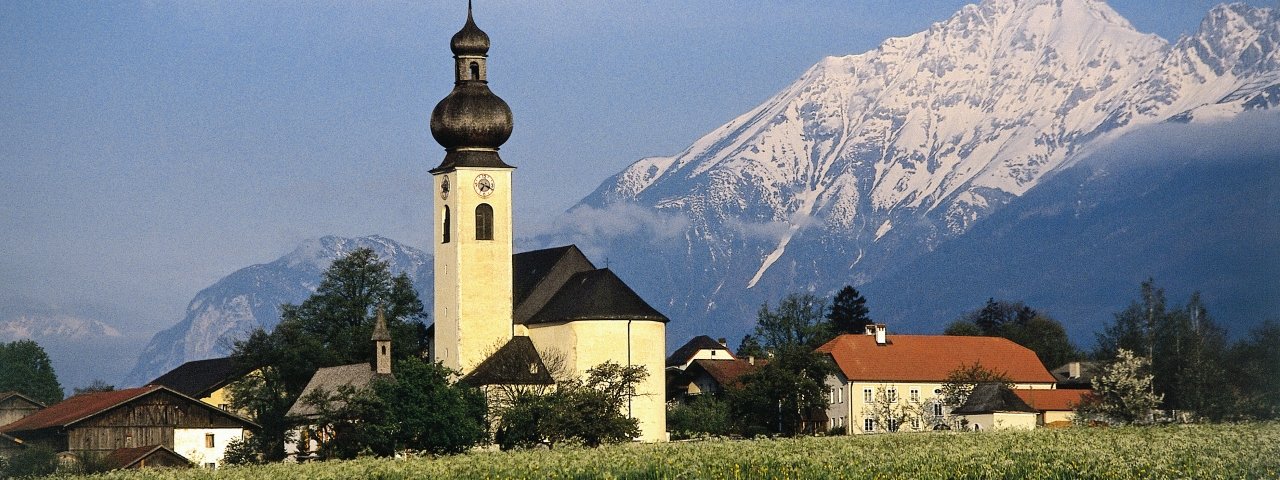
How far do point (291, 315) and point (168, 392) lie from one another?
1623 cm

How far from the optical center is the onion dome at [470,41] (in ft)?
243

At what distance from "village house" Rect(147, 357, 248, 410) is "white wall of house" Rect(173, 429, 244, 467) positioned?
40.5 feet

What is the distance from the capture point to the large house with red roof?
306 feet

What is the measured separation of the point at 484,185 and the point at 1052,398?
30418 millimetres

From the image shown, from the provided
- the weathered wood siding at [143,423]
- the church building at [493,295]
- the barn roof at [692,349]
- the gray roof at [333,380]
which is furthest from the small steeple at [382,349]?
the barn roof at [692,349]

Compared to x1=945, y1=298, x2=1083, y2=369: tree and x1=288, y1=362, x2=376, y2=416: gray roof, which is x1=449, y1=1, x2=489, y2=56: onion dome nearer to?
x1=288, y1=362, x2=376, y2=416: gray roof

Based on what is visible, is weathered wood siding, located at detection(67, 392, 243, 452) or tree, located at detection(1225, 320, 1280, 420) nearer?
weathered wood siding, located at detection(67, 392, 243, 452)

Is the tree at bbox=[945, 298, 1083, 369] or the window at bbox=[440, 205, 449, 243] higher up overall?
the window at bbox=[440, 205, 449, 243]

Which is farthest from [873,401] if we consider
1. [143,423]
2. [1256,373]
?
[143,423]

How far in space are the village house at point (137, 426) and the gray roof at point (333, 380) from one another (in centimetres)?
206

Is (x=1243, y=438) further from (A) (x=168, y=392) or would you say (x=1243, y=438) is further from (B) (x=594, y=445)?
(A) (x=168, y=392)

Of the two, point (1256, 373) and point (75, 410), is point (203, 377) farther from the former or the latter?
point (1256, 373)

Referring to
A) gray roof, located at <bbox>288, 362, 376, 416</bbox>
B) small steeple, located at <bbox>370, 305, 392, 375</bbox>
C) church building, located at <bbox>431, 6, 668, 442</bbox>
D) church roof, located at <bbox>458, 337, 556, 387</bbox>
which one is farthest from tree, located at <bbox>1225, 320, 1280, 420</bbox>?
gray roof, located at <bbox>288, 362, 376, 416</bbox>

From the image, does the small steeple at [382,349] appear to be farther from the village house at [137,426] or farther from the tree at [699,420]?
the tree at [699,420]
